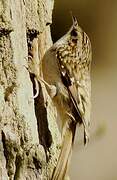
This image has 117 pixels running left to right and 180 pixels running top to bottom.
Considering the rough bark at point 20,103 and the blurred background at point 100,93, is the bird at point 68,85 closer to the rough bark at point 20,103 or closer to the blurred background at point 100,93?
the rough bark at point 20,103

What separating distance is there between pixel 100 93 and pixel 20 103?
1107mm

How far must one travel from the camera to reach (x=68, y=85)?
10.8ft

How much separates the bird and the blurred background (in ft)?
1.06

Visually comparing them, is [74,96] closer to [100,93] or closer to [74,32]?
[74,32]

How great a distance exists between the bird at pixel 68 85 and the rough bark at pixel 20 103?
7 cm

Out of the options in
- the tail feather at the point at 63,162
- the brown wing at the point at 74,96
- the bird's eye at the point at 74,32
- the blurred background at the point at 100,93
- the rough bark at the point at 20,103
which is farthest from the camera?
the blurred background at the point at 100,93

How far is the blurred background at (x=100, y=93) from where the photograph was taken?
151 inches

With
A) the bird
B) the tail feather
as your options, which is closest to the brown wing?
the bird

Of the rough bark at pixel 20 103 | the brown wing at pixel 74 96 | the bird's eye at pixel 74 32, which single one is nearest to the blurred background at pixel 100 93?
the bird's eye at pixel 74 32

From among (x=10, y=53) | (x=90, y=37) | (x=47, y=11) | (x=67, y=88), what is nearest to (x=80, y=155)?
(x=90, y=37)

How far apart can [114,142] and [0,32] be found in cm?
132

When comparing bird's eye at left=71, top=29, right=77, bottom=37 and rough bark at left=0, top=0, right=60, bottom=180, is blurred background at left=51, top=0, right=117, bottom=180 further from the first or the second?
rough bark at left=0, top=0, right=60, bottom=180

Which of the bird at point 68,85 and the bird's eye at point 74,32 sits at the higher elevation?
the bird's eye at point 74,32

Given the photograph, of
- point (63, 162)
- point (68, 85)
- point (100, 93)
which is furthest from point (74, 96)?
point (100, 93)
